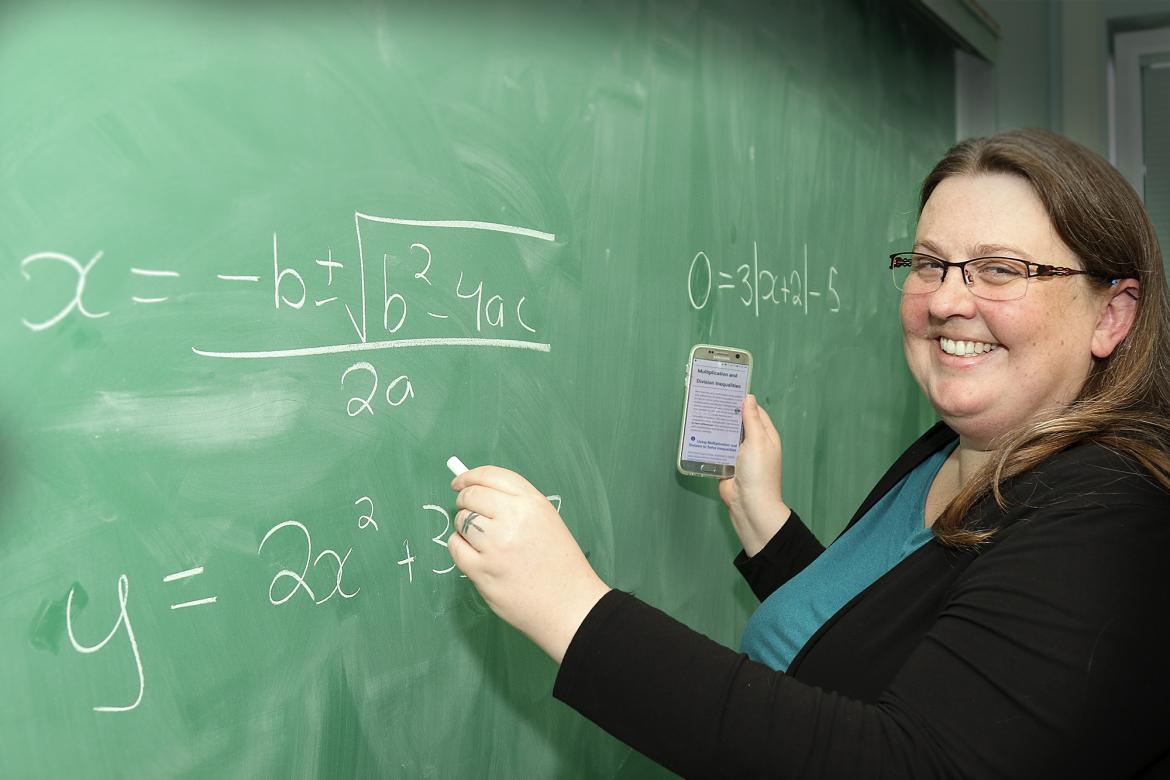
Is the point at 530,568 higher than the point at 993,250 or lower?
lower

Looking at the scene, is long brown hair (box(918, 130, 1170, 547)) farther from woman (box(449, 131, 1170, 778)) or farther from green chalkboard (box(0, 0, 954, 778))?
green chalkboard (box(0, 0, 954, 778))

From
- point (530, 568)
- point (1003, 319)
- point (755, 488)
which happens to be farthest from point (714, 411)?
point (530, 568)

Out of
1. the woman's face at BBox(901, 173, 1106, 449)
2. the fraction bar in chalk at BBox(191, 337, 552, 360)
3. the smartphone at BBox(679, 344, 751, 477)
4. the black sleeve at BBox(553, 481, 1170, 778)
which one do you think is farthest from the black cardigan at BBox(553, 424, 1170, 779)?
the smartphone at BBox(679, 344, 751, 477)

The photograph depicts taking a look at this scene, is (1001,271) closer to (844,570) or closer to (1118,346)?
(1118,346)

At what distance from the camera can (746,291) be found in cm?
113

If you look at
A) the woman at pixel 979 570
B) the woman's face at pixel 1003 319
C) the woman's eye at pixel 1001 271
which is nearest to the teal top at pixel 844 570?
the woman at pixel 979 570

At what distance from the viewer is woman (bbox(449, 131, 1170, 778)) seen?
1.89ft

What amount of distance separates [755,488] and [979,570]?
0.44 meters

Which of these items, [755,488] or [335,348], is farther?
[755,488]

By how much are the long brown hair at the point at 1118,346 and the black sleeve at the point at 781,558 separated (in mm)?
313

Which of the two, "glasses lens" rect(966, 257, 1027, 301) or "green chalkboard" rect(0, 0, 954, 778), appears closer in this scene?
"green chalkboard" rect(0, 0, 954, 778)

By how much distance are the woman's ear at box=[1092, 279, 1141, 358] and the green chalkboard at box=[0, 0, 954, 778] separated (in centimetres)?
40

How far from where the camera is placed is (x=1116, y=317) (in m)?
0.80

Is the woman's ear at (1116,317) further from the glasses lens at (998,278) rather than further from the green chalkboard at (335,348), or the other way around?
the green chalkboard at (335,348)
